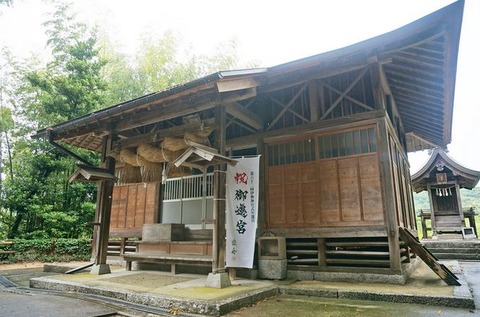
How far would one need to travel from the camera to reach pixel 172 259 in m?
7.12

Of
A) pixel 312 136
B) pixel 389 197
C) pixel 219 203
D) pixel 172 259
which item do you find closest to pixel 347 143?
pixel 312 136

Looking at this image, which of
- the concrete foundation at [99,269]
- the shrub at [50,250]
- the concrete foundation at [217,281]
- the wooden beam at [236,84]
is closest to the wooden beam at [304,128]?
the wooden beam at [236,84]

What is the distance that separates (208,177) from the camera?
8961mm

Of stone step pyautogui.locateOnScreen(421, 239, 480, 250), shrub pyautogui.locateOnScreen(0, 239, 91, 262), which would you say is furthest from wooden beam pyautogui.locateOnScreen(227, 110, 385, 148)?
shrub pyautogui.locateOnScreen(0, 239, 91, 262)

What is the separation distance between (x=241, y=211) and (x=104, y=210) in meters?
→ 3.73

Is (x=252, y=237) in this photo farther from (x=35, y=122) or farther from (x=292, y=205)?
(x=35, y=122)

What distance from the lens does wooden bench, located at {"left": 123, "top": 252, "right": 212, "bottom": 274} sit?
6656mm

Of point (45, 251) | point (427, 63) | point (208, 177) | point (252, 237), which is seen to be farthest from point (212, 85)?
point (45, 251)

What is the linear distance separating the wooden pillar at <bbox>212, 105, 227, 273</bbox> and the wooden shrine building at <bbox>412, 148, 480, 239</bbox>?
12834mm

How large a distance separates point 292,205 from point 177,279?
3092 millimetres

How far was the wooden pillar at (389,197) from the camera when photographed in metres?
5.84

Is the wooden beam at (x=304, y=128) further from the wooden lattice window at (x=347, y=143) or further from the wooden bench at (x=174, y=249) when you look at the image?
the wooden bench at (x=174, y=249)

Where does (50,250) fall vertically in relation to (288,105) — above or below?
below

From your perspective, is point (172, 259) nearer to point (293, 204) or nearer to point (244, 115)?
point (293, 204)
